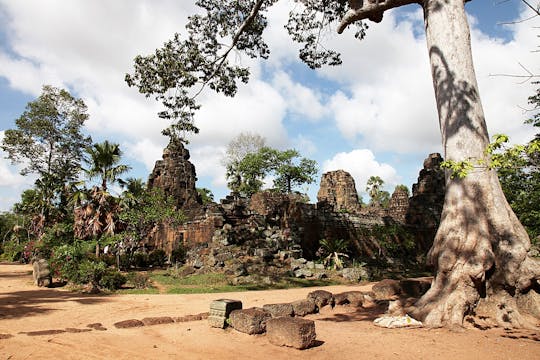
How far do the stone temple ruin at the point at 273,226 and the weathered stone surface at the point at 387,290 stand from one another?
5287mm

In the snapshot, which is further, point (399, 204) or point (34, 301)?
point (399, 204)

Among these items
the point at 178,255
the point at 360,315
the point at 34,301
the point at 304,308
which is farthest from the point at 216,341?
the point at 178,255

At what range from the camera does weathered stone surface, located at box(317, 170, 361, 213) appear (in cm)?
3014

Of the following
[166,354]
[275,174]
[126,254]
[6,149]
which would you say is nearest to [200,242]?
[126,254]

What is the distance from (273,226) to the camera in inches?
693

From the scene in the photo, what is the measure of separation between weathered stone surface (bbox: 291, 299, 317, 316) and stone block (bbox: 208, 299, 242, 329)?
1.44m

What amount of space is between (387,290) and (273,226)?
9.07 metres

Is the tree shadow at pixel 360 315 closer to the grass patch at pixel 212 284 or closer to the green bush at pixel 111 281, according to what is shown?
the grass patch at pixel 212 284

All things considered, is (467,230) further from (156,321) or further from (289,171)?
(289,171)

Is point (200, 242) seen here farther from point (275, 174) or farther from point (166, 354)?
point (275, 174)

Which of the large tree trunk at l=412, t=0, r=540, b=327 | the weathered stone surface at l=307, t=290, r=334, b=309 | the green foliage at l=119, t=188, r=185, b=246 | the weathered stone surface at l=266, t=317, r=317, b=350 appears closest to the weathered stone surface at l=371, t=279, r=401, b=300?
the weathered stone surface at l=307, t=290, r=334, b=309

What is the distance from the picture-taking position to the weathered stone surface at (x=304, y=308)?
7089mm

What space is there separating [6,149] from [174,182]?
37.3 ft

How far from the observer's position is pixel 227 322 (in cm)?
596
